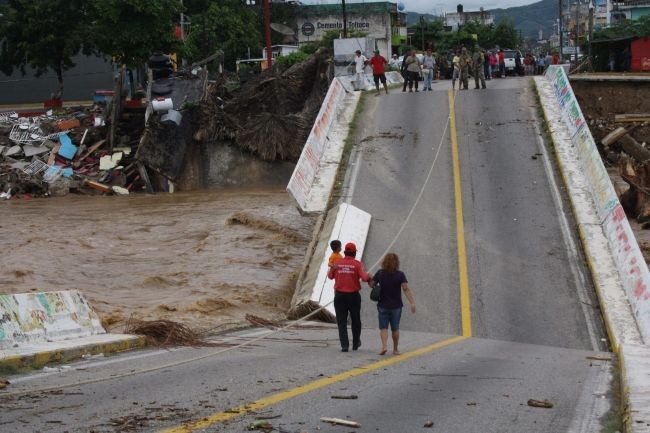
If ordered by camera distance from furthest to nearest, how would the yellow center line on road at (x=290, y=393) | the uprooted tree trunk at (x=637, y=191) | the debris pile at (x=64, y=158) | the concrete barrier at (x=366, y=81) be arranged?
1. the debris pile at (x=64, y=158)
2. the concrete barrier at (x=366, y=81)
3. the uprooted tree trunk at (x=637, y=191)
4. the yellow center line on road at (x=290, y=393)

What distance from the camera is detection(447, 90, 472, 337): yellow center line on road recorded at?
18744mm

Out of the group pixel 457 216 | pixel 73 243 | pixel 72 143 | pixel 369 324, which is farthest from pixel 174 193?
pixel 369 324

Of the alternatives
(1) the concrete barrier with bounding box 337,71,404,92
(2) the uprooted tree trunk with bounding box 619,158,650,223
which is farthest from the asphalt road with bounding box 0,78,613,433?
(1) the concrete barrier with bounding box 337,71,404,92

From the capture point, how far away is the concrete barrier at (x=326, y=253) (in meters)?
19.2

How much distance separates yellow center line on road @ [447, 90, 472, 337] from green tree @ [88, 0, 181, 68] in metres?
25.3

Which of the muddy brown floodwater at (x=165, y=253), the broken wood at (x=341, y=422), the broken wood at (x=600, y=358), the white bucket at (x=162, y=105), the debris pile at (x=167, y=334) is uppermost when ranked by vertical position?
the white bucket at (x=162, y=105)

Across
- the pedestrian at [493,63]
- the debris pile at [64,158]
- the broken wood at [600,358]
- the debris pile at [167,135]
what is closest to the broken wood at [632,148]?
the debris pile at [167,135]

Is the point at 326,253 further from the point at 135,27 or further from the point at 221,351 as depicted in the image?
the point at 135,27

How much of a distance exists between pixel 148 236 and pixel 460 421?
2252 cm

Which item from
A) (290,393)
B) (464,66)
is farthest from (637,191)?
(290,393)

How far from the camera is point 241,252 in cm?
2666

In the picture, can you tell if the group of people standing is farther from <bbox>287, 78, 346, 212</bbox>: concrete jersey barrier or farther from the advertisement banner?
<bbox>287, 78, 346, 212</bbox>: concrete jersey barrier

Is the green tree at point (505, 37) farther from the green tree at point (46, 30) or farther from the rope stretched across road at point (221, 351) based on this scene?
the rope stretched across road at point (221, 351)

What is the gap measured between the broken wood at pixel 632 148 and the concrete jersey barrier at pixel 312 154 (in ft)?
40.4
